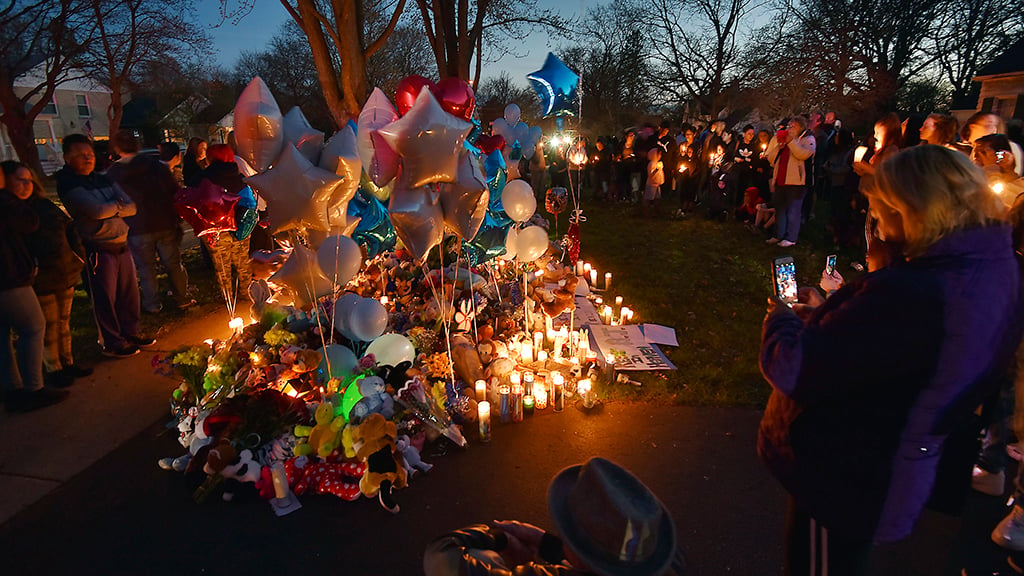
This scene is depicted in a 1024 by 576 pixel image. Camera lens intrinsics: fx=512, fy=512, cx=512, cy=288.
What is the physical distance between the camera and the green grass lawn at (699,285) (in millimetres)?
4312

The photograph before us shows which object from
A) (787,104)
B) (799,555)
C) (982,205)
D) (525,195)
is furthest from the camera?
(787,104)

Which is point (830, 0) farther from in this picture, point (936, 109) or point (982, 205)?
point (982, 205)

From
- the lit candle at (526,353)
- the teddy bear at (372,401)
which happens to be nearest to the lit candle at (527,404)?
the lit candle at (526,353)

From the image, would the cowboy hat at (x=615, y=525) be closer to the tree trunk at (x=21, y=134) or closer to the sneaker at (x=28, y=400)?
the sneaker at (x=28, y=400)

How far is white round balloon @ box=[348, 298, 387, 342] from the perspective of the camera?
140 inches

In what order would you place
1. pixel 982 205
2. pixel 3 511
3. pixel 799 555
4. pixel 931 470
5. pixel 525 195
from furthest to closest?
pixel 525 195, pixel 3 511, pixel 799 555, pixel 931 470, pixel 982 205

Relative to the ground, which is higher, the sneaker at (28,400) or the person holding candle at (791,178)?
the person holding candle at (791,178)

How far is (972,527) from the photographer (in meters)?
2.68

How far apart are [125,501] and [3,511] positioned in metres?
0.65

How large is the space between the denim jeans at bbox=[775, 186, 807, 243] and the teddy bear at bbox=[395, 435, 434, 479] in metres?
7.24

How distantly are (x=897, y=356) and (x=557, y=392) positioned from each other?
2.77 m

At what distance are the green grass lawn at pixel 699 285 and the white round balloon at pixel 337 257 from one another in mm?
2257

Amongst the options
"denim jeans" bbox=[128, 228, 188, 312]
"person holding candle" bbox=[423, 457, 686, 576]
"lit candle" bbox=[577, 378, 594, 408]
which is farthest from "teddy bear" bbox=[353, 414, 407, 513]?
"denim jeans" bbox=[128, 228, 188, 312]

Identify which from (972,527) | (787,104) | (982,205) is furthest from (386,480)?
(787,104)
